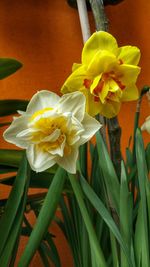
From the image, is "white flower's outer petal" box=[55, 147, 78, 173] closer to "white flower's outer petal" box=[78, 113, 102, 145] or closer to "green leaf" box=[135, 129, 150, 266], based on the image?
"white flower's outer petal" box=[78, 113, 102, 145]

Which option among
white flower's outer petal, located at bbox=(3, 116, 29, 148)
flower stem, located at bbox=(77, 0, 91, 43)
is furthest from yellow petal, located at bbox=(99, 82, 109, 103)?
flower stem, located at bbox=(77, 0, 91, 43)

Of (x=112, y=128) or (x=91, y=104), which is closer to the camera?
(x=91, y=104)

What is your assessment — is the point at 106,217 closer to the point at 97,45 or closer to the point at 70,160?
the point at 70,160

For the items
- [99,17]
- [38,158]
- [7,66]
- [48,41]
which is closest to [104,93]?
[38,158]

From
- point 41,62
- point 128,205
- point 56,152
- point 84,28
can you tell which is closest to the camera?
point 56,152

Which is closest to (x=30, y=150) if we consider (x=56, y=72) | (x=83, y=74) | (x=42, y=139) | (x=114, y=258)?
(x=42, y=139)

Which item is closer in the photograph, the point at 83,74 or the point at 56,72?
the point at 83,74

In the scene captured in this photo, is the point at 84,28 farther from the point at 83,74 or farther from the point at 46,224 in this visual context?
the point at 46,224
